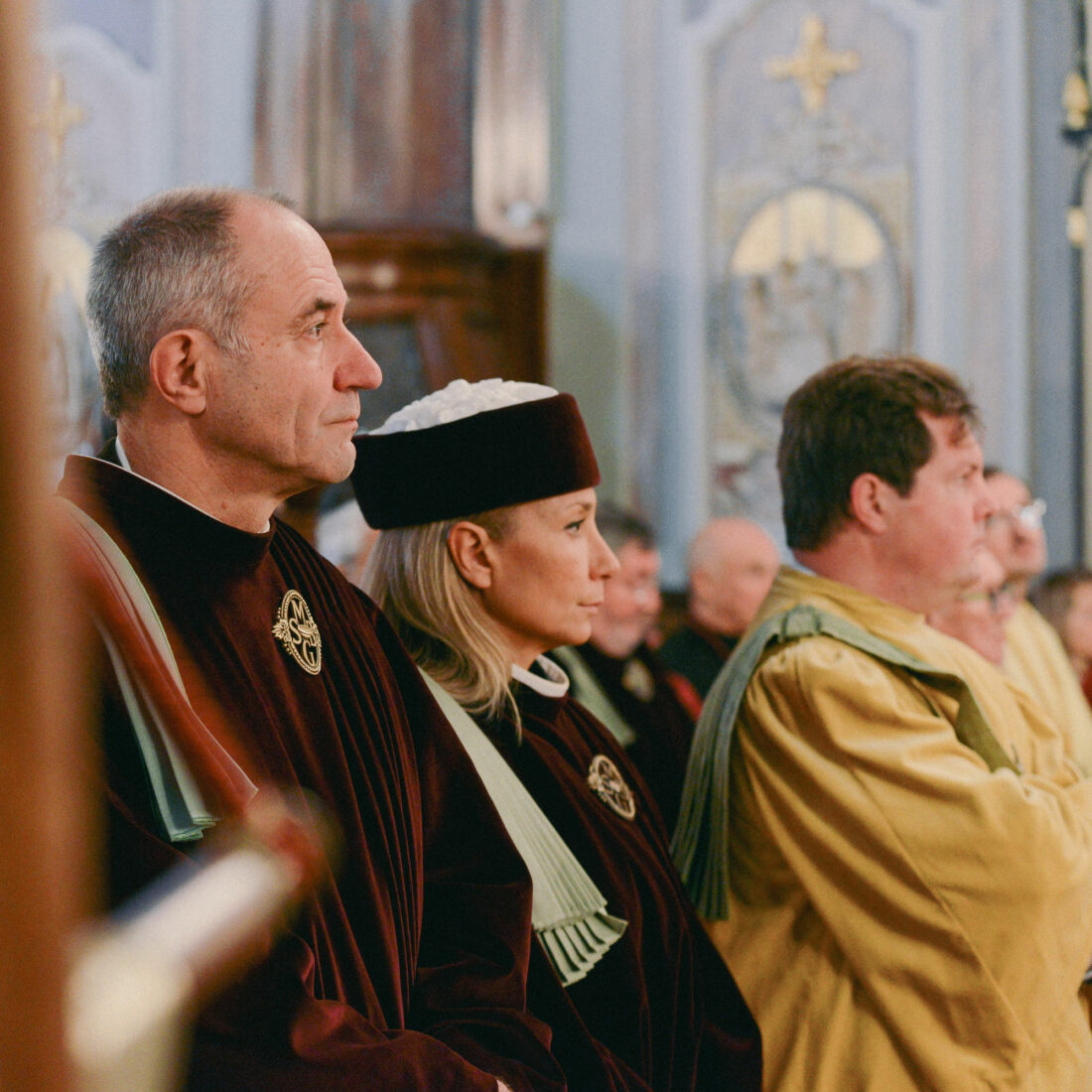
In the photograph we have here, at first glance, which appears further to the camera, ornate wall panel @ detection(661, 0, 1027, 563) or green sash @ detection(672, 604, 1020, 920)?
ornate wall panel @ detection(661, 0, 1027, 563)

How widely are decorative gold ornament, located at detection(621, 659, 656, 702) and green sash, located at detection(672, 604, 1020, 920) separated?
179 centimetres

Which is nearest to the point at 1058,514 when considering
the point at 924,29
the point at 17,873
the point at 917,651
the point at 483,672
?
the point at 924,29

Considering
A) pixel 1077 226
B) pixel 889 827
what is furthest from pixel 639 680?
pixel 1077 226

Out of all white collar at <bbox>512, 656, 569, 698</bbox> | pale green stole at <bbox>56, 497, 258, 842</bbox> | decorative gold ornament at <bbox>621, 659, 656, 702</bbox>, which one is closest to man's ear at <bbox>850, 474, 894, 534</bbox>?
white collar at <bbox>512, 656, 569, 698</bbox>

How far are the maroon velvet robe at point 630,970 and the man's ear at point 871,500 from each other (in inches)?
25.5

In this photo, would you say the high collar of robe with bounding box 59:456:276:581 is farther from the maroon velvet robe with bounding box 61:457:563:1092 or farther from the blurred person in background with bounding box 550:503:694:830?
the blurred person in background with bounding box 550:503:694:830

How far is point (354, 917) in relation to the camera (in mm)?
1474

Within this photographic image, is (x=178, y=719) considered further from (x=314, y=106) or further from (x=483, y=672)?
(x=314, y=106)

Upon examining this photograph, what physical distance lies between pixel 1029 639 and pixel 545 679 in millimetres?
2353

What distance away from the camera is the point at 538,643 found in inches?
84.4

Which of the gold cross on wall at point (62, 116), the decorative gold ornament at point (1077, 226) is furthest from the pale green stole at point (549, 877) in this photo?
the gold cross on wall at point (62, 116)

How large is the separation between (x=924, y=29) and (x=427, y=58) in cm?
245

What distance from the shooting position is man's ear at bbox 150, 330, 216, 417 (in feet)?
4.88

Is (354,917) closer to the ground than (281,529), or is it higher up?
closer to the ground
